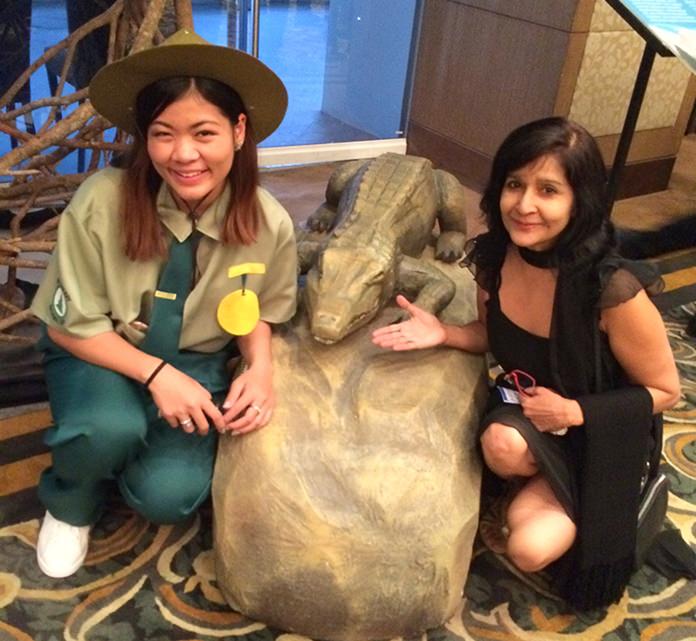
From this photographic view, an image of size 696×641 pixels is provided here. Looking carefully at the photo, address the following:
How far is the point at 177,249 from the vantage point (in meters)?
1.45

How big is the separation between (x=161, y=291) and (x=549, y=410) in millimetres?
738

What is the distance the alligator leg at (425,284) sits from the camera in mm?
1790

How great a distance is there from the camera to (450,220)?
2.17m

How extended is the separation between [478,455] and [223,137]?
75 centimetres

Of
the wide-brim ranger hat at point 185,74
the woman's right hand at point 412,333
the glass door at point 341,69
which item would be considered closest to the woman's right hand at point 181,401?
the woman's right hand at point 412,333

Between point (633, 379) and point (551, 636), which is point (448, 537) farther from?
point (633, 379)

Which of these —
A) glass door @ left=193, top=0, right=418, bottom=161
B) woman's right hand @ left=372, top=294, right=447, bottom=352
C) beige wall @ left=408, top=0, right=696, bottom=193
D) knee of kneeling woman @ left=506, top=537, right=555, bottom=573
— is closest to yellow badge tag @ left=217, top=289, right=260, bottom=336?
woman's right hand @ left=372, top=294, right=447, bottom=352

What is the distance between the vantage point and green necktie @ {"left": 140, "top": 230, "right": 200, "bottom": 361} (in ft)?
4.76

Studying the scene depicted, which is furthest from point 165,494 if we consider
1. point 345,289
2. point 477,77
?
point 477,77

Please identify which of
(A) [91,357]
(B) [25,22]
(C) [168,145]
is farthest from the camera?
(B) [25,22]

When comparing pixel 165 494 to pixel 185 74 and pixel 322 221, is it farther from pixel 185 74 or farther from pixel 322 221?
pixel 322 221

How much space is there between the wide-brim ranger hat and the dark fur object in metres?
2.10

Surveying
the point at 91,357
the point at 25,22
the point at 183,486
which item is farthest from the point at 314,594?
the point at 25,22

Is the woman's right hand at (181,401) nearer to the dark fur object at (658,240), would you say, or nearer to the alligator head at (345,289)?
the alligator head at (345,289)
